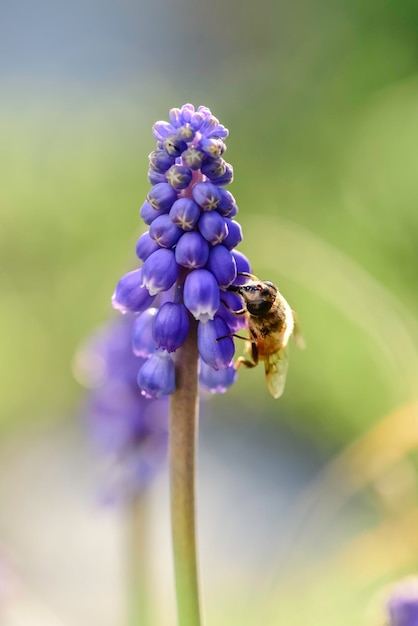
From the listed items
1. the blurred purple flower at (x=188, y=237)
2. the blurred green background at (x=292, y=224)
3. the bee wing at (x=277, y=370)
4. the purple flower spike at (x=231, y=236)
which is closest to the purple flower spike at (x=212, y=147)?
the blurred purple flower at (x=188, y=237)

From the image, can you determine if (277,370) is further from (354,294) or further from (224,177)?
(354,294)

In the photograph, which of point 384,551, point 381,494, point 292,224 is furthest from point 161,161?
point 292,224

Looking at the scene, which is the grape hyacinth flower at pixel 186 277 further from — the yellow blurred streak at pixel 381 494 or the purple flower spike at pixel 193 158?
the yellow blurred streak at pixel 381 494

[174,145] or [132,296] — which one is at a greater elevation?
[174,145]

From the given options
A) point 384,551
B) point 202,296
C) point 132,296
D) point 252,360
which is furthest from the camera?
point 384,551

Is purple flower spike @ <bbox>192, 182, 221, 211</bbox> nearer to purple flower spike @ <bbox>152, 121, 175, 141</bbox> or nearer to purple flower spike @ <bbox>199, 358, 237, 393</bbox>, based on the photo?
purple flower spike @ <bbox>152, 121, 175, 141</bbox>

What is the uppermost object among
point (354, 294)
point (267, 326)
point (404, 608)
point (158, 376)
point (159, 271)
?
point (354, 294)
